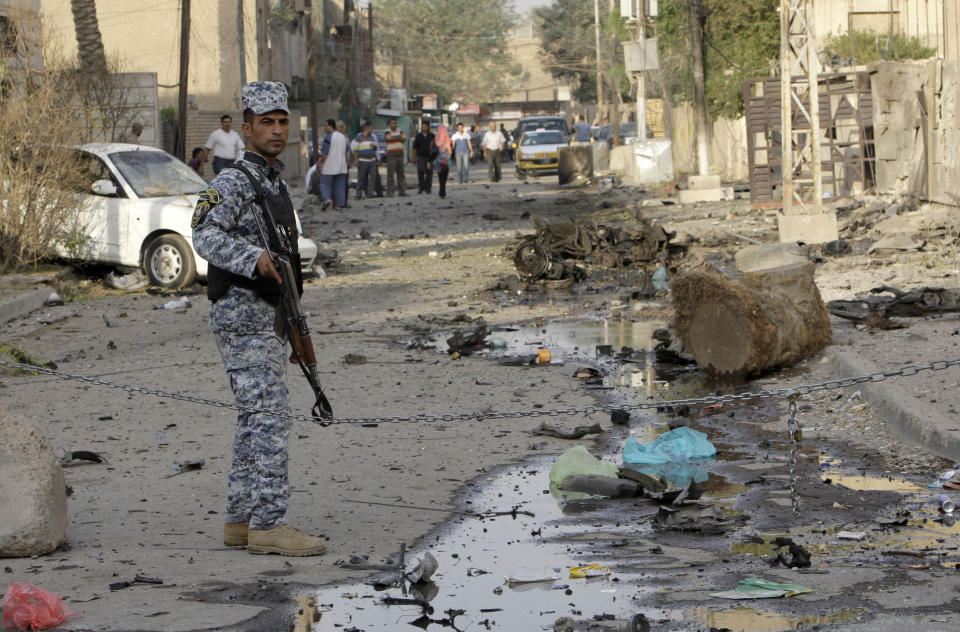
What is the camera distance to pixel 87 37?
26312 millimetres

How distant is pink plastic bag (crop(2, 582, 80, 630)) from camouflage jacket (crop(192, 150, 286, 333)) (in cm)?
133

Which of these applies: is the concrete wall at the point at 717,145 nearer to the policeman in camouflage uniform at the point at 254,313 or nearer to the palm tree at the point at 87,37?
the palm tree at the point at 87,37

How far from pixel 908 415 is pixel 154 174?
11.3 meters

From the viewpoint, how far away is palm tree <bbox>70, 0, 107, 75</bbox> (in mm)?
25703

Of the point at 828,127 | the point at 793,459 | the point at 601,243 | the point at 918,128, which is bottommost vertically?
the point at 793,459

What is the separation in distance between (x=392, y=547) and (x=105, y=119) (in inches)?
701

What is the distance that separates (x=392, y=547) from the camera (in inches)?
206

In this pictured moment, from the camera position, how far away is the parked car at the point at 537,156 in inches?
1715

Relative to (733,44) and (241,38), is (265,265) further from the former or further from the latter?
(733,44)

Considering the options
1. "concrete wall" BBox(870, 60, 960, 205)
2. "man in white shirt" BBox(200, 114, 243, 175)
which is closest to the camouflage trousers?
"concrete wall" BBox(870, 60, 960, 205)

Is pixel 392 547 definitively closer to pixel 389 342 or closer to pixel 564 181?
pixel 389 342

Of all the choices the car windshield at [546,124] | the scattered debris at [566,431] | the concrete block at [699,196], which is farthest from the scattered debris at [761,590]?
the car windshield at [546,124]

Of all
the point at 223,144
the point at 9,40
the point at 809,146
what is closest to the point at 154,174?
the point at 9,40

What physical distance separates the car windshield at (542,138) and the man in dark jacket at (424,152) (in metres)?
10.5
